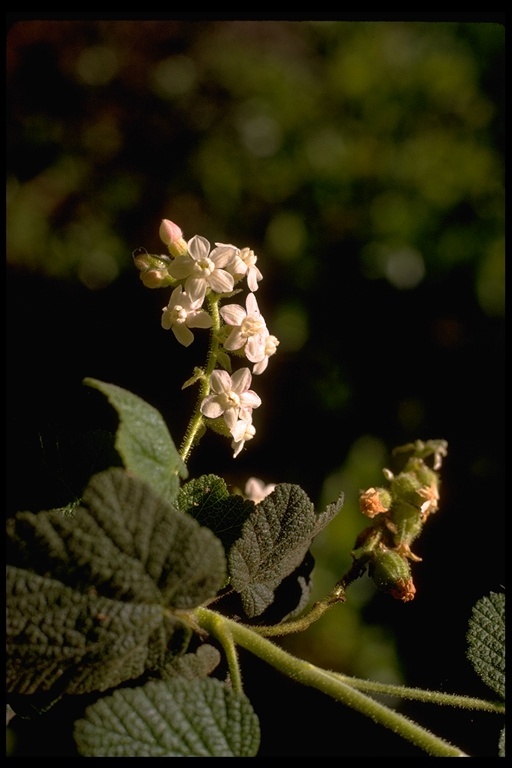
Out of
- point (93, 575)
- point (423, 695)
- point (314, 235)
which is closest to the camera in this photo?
point (93, 575)

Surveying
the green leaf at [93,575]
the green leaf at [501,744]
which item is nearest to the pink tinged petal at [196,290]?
the green leaf at [93,575]

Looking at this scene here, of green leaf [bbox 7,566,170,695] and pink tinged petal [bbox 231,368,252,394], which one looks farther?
pink tinged petal [bbox 231,368,252,394]

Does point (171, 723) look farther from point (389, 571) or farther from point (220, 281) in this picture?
point (220, 281)

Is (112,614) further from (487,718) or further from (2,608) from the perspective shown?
(487,718)

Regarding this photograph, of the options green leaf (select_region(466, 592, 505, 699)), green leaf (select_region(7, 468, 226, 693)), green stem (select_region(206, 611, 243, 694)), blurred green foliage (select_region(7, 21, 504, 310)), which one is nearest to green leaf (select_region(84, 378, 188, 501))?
green leaf (select_region(7, 468, 226, 693))

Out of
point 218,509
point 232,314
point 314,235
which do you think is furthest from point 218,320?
point 314,235

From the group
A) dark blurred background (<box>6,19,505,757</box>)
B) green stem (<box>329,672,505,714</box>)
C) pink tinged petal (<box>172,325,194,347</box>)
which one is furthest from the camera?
dark blurred background (<box>6,19,505,757</box>)

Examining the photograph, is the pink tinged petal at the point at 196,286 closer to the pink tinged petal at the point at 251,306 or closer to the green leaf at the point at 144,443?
the pink tinged petal at the point at 251,306

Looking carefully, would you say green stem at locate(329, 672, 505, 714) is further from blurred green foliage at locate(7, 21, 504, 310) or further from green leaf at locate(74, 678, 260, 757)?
blurred green foliage at locate(7, 21, 504, 310)
